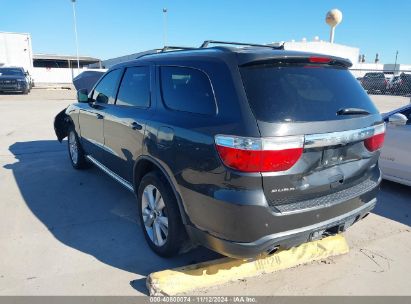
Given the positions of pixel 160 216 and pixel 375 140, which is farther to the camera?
pixel 160 216

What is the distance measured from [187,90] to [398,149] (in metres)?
3.41

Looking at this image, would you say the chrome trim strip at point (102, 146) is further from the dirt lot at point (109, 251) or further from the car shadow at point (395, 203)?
the car shadow at point (395, 203)

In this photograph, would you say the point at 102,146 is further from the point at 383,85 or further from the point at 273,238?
the point at 383,85

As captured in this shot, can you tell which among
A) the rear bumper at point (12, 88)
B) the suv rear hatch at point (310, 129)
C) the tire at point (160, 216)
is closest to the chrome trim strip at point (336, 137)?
the suv rear hatch at point (310, 129)

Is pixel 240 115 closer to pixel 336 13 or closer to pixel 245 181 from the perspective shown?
pixel 245 181

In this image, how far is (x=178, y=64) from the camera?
317 centimetres

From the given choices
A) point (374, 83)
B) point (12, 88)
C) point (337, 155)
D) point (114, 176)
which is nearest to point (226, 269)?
point (337, 155)

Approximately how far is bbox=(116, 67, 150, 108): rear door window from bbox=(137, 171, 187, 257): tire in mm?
772

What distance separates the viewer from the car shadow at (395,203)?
14.6 ft

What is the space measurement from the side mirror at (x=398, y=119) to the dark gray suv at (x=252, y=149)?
192 cm

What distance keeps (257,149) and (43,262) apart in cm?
225

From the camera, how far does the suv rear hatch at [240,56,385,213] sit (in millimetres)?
2439

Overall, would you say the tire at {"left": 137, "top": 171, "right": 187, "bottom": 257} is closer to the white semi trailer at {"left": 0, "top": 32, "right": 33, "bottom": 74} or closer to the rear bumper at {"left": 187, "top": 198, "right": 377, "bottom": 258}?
the rear bumper at {"left": 187, "top": 198, "right": 377, "bottom": 258}

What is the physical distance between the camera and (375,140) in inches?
123
